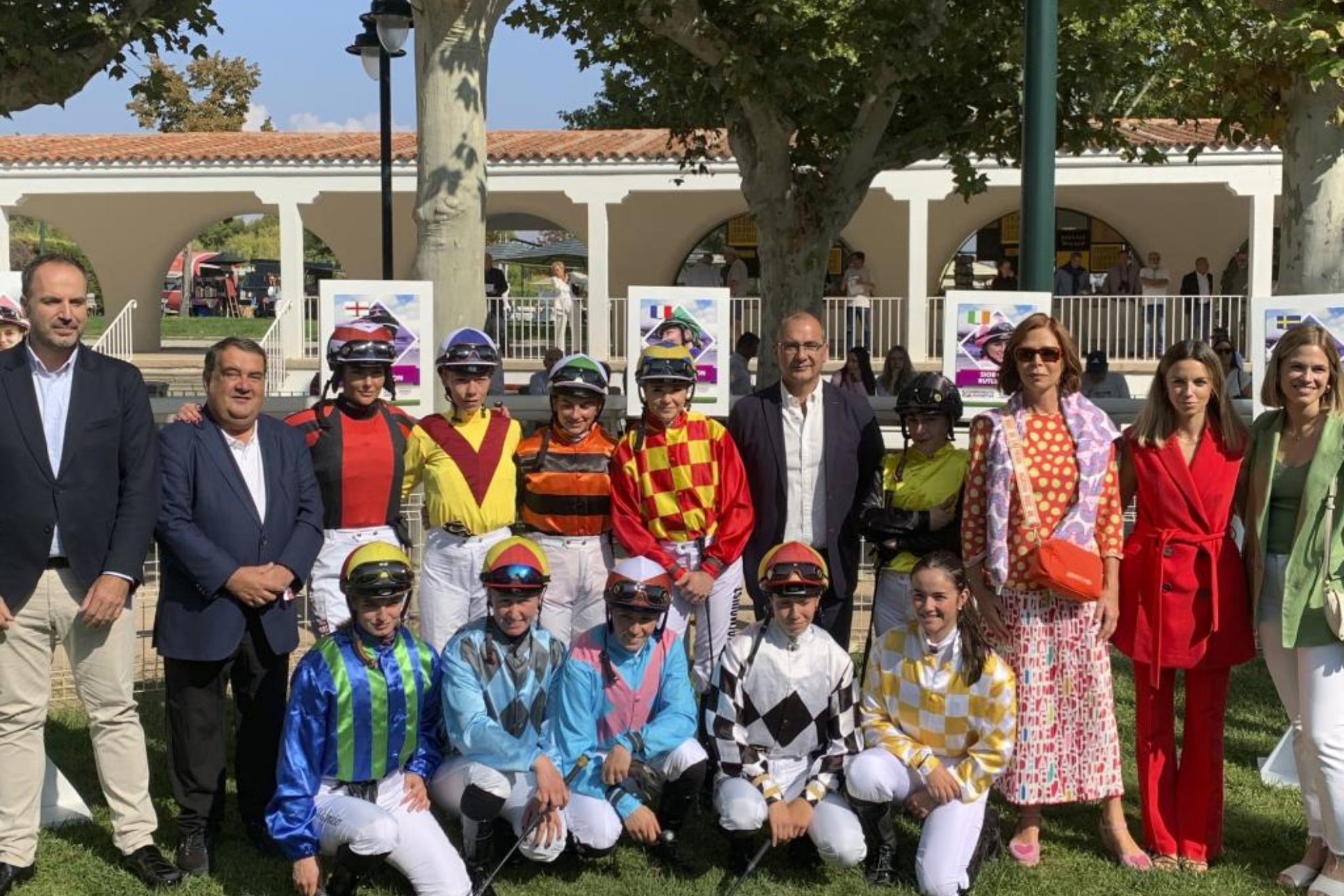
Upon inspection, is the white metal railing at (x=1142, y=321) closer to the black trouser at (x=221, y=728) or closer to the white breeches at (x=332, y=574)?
the white breeches at (x=332, y=574)

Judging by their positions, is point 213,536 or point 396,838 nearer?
point 396,838

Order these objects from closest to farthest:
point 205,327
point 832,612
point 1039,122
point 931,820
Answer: point 931,820 < point 832,612 < point 1039,122 < point 205,327

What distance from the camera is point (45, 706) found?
5.27m

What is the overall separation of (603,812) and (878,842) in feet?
3.28

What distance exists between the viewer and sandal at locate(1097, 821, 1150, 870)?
5453 millimetres

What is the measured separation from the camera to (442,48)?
8461 mm

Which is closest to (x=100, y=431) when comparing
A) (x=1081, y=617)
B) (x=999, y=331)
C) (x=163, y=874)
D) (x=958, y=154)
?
(x=163, y=874)

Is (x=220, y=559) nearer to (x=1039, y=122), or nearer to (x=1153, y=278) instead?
(x=1039, y=122)

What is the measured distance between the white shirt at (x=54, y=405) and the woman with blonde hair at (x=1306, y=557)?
4181 mm

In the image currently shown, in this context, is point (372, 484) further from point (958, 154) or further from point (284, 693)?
point (958, 154)

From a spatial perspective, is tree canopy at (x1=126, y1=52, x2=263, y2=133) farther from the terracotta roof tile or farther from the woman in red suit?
the woman in red suit

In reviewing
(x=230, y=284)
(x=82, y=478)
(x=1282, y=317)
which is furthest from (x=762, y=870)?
(x=230, y=284)

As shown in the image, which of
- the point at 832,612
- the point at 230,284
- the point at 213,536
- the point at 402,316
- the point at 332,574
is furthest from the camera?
the point at 230,284

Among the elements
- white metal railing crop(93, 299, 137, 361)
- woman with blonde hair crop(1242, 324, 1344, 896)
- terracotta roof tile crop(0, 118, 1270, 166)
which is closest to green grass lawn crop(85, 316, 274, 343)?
terracotta roof tile crop(0, 118, 1270, 166)
